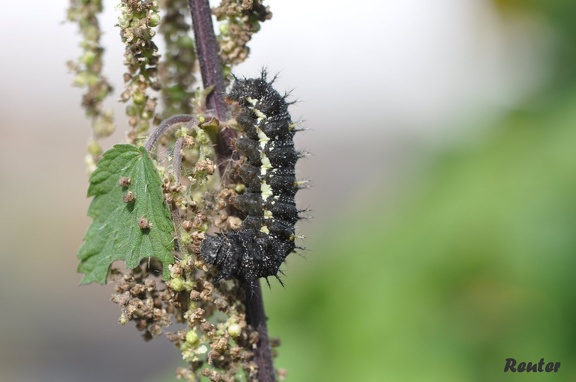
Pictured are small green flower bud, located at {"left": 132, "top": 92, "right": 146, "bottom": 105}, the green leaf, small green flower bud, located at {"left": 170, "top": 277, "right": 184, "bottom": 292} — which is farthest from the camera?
small green flower bud, located at {"left": 132, "top": 92, "right": 146, "bottom": 105}

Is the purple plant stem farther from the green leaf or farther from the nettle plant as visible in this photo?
the green leaf

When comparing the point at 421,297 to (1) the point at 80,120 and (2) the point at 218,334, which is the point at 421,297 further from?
(1) the point at 80,120

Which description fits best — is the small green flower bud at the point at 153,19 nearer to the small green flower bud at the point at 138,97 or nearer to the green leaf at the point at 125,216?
the small green flower bud at the point at 138,97

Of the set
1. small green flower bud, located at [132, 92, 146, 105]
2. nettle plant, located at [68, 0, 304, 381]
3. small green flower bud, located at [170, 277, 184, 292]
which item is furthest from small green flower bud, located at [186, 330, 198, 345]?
small green flower bud, located at [132, 92, 146, 105]

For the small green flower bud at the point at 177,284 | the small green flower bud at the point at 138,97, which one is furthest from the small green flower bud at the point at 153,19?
the small green flower bud at the point at 177,284

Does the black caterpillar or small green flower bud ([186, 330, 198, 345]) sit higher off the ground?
the black caterpillar

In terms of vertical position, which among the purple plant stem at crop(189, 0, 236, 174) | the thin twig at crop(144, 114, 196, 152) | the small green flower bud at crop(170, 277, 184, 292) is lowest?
the small green flower bud at crop(170, 277, 184, 292)
